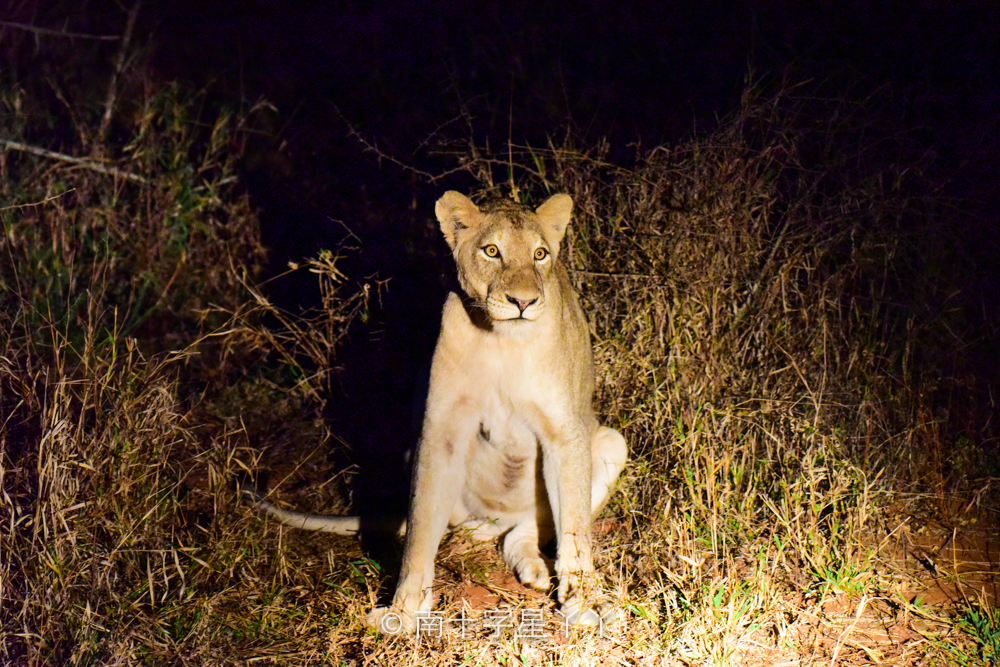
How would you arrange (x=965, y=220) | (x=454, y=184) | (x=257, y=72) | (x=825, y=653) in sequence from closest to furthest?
(x=825, y=653), (x=965, y=220), (x=454, y=184), (x=257, y=72)

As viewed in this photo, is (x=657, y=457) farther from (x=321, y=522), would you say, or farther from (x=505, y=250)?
(x=321, y=522)

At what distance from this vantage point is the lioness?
3734 mm

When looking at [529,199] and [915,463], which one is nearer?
[915,463]

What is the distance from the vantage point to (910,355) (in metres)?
5.27

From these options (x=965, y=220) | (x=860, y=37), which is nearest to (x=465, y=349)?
(x=965, y=220)

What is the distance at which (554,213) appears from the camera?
398cm

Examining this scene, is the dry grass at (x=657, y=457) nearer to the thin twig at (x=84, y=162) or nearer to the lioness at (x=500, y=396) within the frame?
the lioness at (x=500, y=396)

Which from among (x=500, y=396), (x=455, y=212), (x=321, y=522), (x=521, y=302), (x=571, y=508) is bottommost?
(x=321, y=522)

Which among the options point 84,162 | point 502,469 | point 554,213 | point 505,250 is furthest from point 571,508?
point 84,162

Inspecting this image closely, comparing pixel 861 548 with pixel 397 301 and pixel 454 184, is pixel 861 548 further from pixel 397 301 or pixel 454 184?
pixel 454 184

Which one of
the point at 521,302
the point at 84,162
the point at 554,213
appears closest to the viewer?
the point at 521,302

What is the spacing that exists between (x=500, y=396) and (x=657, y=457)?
3.63 ft

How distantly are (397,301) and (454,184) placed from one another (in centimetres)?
128

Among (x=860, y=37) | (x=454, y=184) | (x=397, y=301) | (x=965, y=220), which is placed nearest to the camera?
(x=397, y=301)
